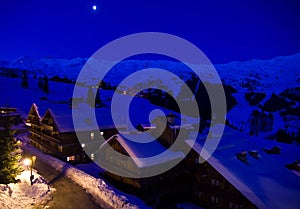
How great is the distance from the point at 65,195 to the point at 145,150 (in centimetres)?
931

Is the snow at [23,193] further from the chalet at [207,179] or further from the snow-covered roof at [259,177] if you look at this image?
the snow-covered roof at [259,177]

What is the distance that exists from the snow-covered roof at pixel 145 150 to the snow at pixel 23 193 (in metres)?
7.84

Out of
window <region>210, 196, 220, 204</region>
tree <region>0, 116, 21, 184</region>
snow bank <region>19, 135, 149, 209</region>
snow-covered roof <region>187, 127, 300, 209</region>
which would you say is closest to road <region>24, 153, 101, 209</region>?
snow bank <region>19, 135, 149, 209</region>

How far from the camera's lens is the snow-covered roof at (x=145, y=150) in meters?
23.6

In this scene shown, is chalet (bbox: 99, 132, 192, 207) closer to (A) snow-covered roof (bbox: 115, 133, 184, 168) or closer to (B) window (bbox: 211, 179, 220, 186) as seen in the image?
(A) snow-covered roof (bbox: 115, 133, 184, 168)

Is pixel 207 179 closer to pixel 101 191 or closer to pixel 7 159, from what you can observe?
pixel 101 191

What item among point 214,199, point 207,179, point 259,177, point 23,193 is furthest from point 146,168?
point 259,177

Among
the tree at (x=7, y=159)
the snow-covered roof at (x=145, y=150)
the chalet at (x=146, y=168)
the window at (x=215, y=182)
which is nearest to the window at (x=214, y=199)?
the window at (x=215, y=182)

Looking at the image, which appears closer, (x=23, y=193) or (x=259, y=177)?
(x=23, y=193)

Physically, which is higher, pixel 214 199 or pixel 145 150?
pixel 145 150

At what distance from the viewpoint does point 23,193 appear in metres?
17.2

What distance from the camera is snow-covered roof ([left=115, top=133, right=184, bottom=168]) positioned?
23.6 meters

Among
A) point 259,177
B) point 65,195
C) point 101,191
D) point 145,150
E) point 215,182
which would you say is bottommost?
point 215,182

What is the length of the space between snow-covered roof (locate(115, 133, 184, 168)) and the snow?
7837 millimetres
